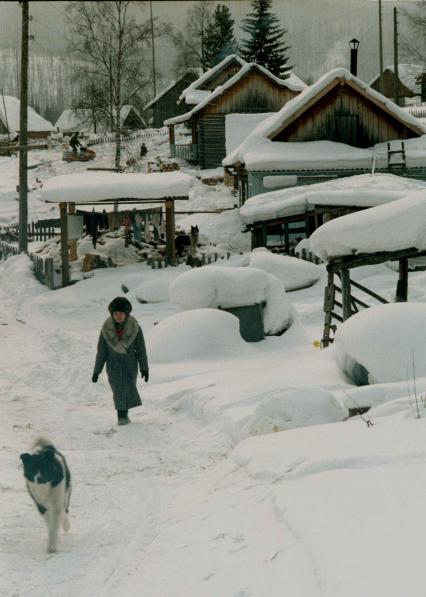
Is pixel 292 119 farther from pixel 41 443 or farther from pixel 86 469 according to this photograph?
pixel 41 443

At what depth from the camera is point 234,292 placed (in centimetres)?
1381

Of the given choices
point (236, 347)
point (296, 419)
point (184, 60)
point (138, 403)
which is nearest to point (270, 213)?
point (236, 347)

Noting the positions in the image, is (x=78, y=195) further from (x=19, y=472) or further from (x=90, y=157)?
(x=90, y=157)

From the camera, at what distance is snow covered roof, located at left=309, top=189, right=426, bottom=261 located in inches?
417

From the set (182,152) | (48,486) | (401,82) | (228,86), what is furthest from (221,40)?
(48,486)

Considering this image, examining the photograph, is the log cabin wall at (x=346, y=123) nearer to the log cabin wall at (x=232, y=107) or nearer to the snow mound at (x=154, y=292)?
the snow mound at (x=154, y=292)

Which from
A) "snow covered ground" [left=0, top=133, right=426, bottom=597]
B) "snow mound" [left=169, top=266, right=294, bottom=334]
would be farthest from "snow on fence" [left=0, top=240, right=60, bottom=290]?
"snow covered ground" [left=0, top=133, right=426, bottom=597]

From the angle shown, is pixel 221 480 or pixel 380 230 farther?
pixel 380 230

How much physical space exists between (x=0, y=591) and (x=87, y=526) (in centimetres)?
119

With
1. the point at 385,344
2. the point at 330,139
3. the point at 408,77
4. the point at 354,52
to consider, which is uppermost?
the point at 408,77

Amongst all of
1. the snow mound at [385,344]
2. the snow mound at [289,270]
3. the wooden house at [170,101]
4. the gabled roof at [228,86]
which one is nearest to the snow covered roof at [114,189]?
the snow mound at [289,270]

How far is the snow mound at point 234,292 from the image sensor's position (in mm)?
13789

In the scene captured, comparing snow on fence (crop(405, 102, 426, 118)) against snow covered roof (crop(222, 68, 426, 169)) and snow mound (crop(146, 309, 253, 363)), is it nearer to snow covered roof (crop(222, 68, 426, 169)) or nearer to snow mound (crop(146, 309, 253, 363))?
snow covered roof (crop(222, 68, 426, 169))

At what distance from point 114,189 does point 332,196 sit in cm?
550
